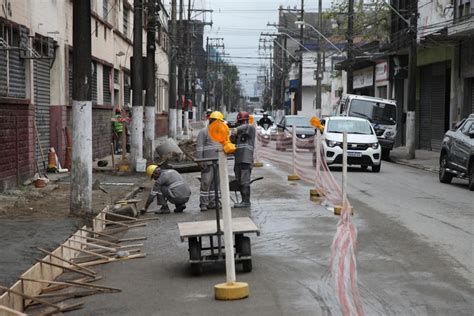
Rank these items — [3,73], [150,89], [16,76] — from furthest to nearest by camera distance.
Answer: [150,89], [16,76], [3,73]

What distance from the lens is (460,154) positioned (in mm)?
18656

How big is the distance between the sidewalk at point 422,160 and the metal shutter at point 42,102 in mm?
12863

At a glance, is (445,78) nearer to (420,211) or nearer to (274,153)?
(274,153)

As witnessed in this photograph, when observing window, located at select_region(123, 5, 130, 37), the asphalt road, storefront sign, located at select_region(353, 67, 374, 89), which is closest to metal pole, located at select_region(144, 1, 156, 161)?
the asphalt road

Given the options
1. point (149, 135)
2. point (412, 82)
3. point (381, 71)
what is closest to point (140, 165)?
point (149, 135)

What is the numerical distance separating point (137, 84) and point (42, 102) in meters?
A: 3.28

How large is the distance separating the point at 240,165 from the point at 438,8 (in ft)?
77.3

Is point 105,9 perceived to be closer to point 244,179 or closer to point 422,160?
point 422,160

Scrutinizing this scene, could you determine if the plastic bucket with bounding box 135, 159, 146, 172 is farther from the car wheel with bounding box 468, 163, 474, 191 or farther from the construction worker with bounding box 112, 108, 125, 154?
the car wheel with bounding box 468, 163, 474, 191

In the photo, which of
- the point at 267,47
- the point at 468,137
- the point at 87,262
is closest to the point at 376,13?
the point at 468,137

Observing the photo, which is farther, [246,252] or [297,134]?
[297,134]

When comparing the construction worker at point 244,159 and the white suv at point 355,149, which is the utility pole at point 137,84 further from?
the construction worker at point 244,159

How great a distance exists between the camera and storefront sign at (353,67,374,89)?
4950 centimetres

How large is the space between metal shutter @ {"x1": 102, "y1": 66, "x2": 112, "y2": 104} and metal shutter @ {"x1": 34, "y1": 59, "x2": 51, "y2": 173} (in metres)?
9.12
